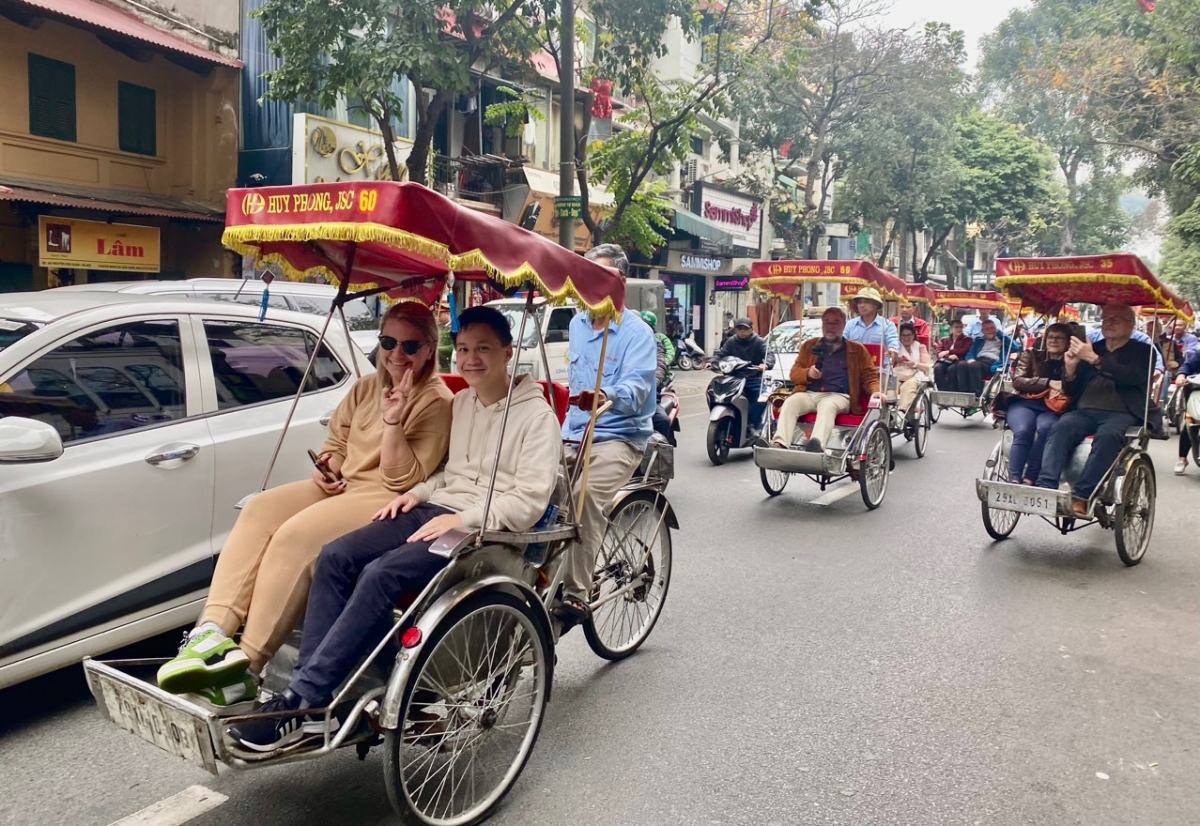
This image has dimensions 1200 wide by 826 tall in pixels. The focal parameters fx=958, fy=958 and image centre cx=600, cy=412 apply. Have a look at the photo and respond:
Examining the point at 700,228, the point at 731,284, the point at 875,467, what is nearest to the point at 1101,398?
the point at 875,467

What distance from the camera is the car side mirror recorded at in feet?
10.8

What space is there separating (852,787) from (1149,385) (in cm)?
461

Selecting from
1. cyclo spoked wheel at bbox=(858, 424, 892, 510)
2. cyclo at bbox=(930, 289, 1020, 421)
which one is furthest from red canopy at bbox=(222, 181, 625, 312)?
cyclo at bbox=(930, 289, 1020, 421)

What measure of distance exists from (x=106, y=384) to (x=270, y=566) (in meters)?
1.41

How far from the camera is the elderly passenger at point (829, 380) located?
8.49 m

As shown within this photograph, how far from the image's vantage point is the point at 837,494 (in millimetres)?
9211

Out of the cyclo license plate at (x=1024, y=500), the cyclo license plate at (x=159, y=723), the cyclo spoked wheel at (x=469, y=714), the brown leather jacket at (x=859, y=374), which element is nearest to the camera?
the cyclo license plate at (x=159, y=723)

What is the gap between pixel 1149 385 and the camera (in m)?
6.68

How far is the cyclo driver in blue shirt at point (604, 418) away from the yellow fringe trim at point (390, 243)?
0.64 metres

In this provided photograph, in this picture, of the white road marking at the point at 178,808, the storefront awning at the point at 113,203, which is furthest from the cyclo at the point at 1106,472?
the storefront awning at the point at 113,203

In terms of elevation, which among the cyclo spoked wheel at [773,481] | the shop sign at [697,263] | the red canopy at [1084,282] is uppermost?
the shop sign at [697,263]

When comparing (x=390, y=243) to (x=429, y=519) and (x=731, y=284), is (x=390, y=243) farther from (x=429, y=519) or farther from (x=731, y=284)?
(x=731, y=284)

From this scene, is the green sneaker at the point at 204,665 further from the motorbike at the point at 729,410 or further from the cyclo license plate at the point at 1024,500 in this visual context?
the motorbike at the point at 729,410

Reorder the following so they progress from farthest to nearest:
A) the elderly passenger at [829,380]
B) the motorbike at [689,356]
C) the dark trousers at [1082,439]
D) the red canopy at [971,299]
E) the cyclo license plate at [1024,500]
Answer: the motorbike at [689,356] → the red canopy at [971,299] → the elderly passenger at [829,380] → the dark trousers at [1082,439] → the cyclo license plate at [1024,500]
